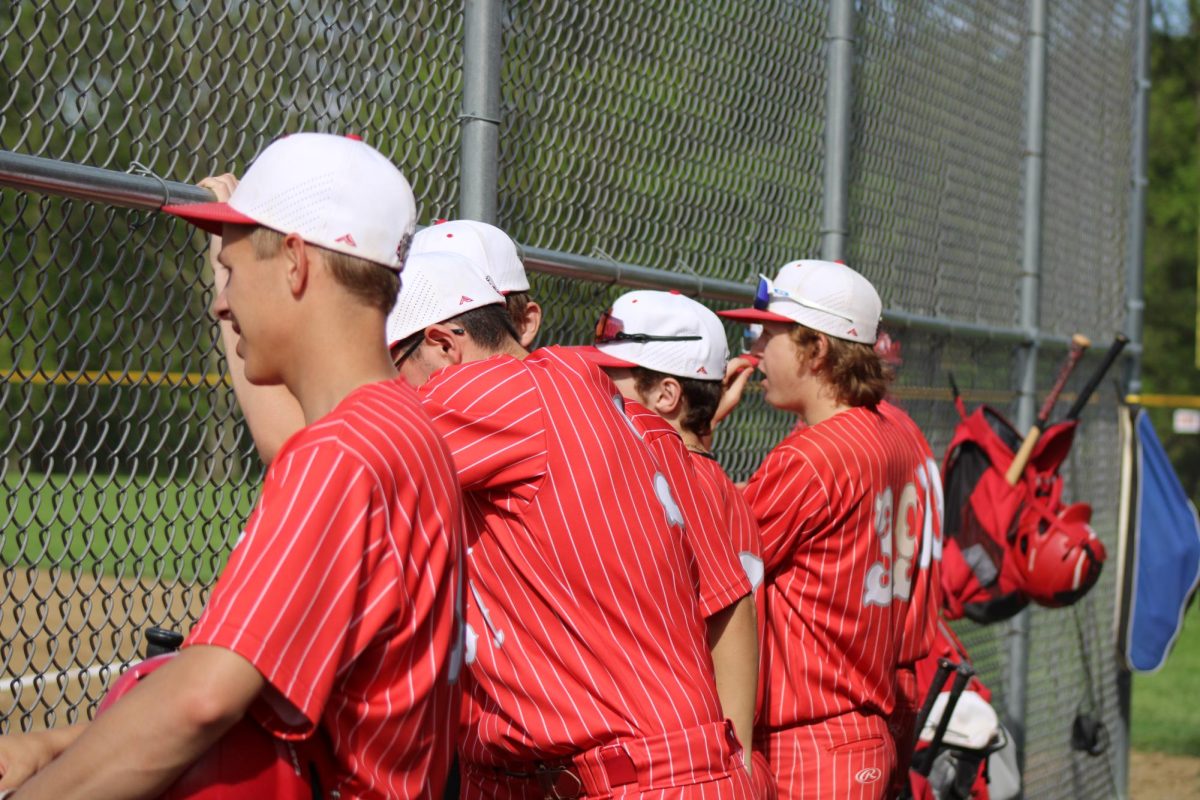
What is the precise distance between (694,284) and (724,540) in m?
1.60

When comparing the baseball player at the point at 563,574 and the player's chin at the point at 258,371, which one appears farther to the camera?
the baseball player at the point at 563,574

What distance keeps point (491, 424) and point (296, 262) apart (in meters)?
0.77

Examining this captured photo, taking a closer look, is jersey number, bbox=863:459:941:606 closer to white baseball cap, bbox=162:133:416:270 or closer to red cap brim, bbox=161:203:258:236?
white baseball cap, bbox=162:133:416:270

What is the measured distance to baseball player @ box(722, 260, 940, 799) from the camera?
378cm

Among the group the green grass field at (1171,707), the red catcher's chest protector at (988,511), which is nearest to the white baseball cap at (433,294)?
the red catcher's chest protector at (988,511)

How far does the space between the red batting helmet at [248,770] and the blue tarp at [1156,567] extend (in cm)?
700

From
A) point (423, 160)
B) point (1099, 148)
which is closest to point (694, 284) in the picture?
point (423, 160)

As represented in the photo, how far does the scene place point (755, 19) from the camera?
5504 millimetres

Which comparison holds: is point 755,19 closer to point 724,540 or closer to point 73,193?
point 724,540

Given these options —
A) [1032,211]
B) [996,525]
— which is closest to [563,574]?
[996,525]

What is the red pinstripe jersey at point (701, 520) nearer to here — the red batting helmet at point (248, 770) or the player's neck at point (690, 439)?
the player's neck at point (690, 439)

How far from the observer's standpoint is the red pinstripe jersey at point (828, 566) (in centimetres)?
376

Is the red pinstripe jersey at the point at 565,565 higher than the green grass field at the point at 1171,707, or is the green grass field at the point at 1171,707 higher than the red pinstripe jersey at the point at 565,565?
the red pinstripe jersey at the point at 565,565

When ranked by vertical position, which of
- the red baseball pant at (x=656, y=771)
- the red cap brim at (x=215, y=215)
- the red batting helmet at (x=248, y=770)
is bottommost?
the red baseball pant at (x=656, y=771)
